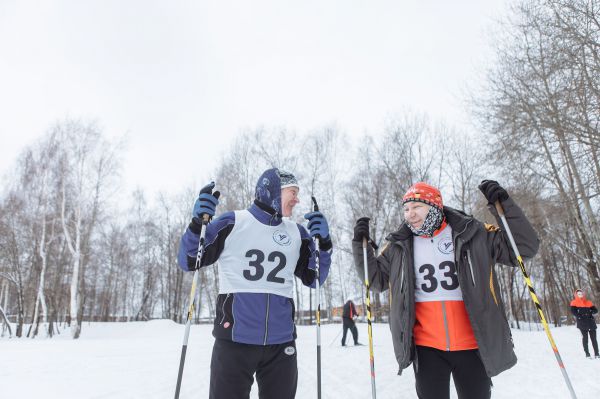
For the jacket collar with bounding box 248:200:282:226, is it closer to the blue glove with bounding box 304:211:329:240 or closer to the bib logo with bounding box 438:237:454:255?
the blue glove with bounding box 304:211:329:240

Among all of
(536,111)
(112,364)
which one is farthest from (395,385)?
(536,111)

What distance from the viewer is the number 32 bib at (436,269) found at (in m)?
2.50

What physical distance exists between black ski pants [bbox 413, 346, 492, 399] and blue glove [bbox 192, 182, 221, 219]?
171 centimetres

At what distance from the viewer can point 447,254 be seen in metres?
2.59

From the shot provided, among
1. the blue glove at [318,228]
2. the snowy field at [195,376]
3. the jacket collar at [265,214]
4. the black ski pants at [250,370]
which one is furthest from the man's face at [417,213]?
the snowy field at [195,376]

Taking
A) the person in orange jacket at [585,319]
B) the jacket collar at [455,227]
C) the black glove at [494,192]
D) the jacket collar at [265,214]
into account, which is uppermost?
the black glove at [494,192]

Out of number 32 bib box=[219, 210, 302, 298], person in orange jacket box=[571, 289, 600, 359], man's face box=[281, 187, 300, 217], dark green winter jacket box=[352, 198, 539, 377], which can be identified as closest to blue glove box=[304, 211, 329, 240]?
man's face box=[281, 187, 300, 217]

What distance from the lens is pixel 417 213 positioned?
2.67 metres

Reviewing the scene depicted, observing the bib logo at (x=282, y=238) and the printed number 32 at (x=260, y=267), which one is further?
the bib logo at (x=282, y=238)

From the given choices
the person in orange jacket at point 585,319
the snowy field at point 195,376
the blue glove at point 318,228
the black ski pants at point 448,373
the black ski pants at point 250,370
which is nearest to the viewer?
the black ski pants at point 250,370

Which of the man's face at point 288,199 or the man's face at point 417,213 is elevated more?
the man's face at point 288,199

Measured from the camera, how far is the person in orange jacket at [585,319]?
365 inches

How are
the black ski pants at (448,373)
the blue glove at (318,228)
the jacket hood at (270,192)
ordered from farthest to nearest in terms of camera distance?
the blue glove at (318,228) < the jacket hood at (270,192) < the black ski pants at (448,373)

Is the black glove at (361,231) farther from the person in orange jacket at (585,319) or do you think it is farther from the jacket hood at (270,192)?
the person in orange jacket at (585,319)
